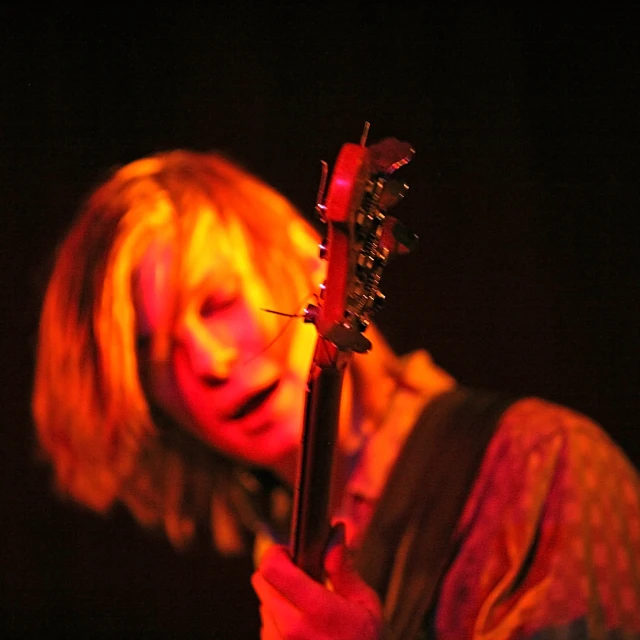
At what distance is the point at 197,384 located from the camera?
134 centimetres

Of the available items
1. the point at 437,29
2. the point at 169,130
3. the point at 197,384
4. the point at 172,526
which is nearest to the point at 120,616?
the point at 172,526

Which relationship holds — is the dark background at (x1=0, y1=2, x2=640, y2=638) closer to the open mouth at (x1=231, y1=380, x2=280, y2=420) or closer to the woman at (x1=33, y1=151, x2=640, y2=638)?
the woman at (x1=33, y1=151, x2=640, y2=638)

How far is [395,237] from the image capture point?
0.87 meters

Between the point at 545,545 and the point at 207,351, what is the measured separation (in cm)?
60

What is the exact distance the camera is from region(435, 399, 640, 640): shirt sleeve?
1.13 meters

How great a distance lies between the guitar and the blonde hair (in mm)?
422

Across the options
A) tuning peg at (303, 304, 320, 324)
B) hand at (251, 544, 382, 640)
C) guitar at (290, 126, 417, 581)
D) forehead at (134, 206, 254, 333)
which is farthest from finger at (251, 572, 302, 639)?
forehead at (134, 206, 254, 333)

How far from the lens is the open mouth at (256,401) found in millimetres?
1315

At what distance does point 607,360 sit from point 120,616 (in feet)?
2.93

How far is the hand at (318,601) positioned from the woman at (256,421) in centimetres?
18

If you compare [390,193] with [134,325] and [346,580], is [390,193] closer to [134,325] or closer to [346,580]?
[346,580]

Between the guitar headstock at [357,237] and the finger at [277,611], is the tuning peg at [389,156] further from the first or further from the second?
the finger at [277,611]

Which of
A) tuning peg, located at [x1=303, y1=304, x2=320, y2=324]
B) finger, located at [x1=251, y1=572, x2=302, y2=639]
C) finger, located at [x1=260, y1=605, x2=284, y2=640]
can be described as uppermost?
tuning peg, located at [x1=303, y1=304, x2=320, y2=324]

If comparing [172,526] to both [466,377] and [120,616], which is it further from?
[466,377]
